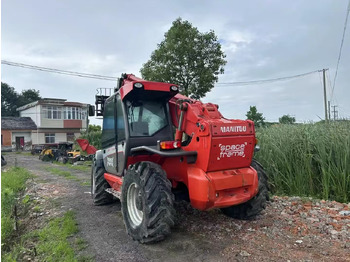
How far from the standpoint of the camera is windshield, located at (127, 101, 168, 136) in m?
4.71

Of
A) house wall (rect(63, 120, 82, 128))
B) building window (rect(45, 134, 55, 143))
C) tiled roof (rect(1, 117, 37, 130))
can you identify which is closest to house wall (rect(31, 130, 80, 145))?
building window (rect(45, 134, 55, 143))

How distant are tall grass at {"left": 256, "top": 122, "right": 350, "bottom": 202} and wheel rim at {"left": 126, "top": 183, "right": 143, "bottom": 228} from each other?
3.48m

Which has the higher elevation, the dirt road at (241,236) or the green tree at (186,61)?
the green tree at (186,61)

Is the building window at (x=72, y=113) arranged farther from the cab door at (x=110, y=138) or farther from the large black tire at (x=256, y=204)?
the large black tire at (x=256, y=204)

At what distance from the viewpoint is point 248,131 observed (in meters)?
3.95

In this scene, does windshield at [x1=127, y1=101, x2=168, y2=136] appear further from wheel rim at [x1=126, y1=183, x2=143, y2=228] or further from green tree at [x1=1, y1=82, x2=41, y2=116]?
green tree at [x1=1, y1=82, x2=41, y2=116]

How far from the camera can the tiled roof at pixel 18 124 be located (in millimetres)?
35594

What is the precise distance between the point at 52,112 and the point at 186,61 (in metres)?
27.7

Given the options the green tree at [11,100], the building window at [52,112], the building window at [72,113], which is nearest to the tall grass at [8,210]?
the building window at [52,112]

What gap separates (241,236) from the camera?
3947mm

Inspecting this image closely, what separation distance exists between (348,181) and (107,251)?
14.6ft

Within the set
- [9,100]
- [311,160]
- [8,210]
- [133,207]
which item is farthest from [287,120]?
[9,100]

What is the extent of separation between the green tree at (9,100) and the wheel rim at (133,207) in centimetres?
5583

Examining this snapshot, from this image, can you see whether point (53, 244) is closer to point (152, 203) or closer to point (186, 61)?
point (152, 203)
